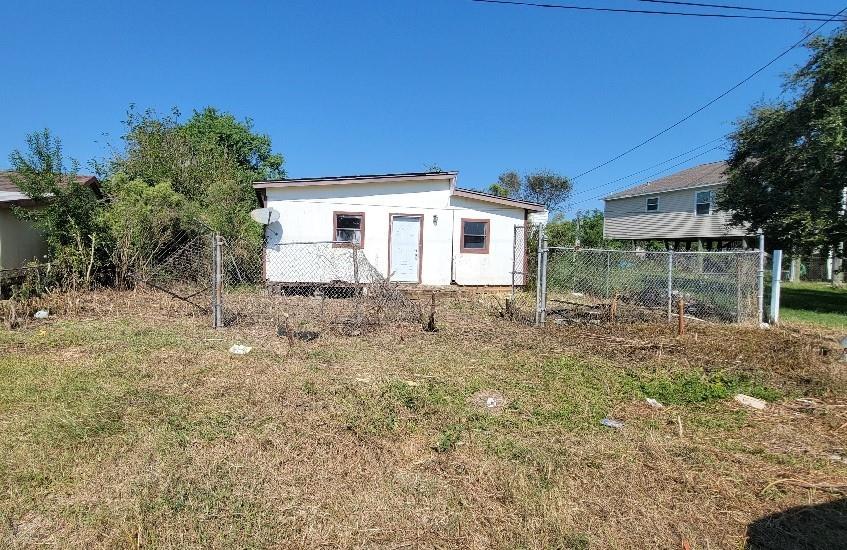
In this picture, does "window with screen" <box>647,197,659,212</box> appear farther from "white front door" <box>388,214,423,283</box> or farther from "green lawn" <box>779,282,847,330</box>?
"white front door" <box>388,214,423,283</box>

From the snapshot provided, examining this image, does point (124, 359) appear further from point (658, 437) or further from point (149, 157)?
point (149, 157)

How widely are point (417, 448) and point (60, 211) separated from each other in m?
10.3

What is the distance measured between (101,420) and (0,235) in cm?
948

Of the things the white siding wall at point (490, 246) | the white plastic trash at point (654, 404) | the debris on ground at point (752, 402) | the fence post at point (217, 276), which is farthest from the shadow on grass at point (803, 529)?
the white siding wall at point (490, 246)

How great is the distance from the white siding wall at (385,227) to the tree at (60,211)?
3.89 metres

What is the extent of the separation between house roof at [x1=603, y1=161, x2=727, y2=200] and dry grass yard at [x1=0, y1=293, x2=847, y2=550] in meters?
19.1

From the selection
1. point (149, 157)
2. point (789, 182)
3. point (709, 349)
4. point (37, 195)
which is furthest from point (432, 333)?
point (149, 157)

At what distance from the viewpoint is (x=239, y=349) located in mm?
5785

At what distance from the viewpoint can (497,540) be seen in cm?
234

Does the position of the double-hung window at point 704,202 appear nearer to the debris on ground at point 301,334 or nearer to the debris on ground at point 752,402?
the debris on ground at point 752,402

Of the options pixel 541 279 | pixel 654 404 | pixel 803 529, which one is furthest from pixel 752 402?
pixel 541 279

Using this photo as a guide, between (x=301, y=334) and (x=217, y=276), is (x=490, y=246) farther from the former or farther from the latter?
(x=217, y=276)

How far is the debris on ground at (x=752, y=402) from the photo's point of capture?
14.0 ft

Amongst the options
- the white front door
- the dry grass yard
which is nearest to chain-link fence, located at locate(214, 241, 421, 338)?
the white front door
